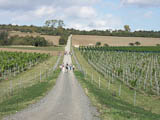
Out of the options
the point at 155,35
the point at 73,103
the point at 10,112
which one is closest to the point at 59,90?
the point at 73,103

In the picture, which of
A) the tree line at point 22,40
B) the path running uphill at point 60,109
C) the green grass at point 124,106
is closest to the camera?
the path running uphill at point 60,109

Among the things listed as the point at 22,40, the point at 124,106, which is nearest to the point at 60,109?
the point at 124,106

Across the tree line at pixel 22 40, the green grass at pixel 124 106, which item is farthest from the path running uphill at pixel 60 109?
the tree line at pixel 22 40

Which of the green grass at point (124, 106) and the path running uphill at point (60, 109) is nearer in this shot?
the path running uphill at point (60, 109)

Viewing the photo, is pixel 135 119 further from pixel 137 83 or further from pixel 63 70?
pixel 63 70

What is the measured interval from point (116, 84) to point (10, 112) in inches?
918

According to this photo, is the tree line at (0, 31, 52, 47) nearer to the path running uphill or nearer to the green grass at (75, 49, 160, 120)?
the green grass at (75, 49, 160, 120)

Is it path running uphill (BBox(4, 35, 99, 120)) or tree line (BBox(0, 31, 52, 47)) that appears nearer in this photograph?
path running uphill (BBox(4, 35, 99, 120))

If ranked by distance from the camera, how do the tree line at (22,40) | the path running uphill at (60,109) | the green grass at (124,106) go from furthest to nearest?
1. the tree line at (22,40)
2. the green grass at (124,106)
3. the path running uphill at (60,109)

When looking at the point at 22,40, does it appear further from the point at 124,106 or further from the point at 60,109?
the point at 60,109

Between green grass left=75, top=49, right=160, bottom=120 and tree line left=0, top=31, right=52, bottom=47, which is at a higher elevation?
tree line left=0, top=31, right=52, bottom=47

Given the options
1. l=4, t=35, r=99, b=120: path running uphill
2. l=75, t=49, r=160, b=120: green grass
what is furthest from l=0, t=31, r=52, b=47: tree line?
l=4, t=35, r=99, b=120: path running uphill

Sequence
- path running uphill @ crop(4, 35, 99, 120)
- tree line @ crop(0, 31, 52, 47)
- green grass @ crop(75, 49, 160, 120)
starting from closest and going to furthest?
path running uphill @ crop(4, 35, 99, 120)
green grass @ crop(75, 49, 160, 120)
tree line @ crop(0, 31, 52, 47)

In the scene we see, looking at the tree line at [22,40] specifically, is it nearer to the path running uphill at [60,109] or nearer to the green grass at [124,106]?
the green grass at [124,106]
